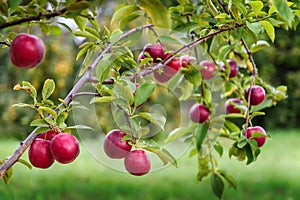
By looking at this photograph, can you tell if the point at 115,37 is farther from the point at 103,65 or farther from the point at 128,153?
the point at 128,153

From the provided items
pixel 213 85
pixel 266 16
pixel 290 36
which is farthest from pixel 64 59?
pixel 266 16

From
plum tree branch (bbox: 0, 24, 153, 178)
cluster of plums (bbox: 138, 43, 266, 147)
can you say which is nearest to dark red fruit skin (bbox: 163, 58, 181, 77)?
cluster of plums (bbox: 138, 43, 266, 147)

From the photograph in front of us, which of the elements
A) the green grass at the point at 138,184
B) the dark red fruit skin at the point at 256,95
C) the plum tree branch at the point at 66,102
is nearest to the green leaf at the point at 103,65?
the plum tree branch at the point at 66,102

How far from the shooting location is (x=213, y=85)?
4.17 feet

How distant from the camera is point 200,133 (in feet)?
3.85

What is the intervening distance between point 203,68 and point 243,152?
0.81 feet

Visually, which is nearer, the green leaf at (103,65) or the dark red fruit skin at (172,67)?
the green leaf at (103,65)

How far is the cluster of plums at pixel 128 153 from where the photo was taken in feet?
2.59

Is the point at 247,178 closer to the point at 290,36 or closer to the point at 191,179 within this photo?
the point at 191,179

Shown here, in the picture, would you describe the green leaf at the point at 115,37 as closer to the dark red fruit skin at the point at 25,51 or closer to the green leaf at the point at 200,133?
the dark red fruit skin at the point at 25,51

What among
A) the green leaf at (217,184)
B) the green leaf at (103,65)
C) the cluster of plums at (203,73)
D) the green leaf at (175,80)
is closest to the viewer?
the green leaf at (103,65)

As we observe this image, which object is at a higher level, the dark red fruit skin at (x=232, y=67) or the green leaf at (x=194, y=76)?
the green leaf at (x=194, y=76)

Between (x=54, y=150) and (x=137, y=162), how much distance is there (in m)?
0.14

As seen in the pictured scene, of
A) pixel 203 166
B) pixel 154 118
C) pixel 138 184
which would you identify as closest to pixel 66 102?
pixel 154 118
